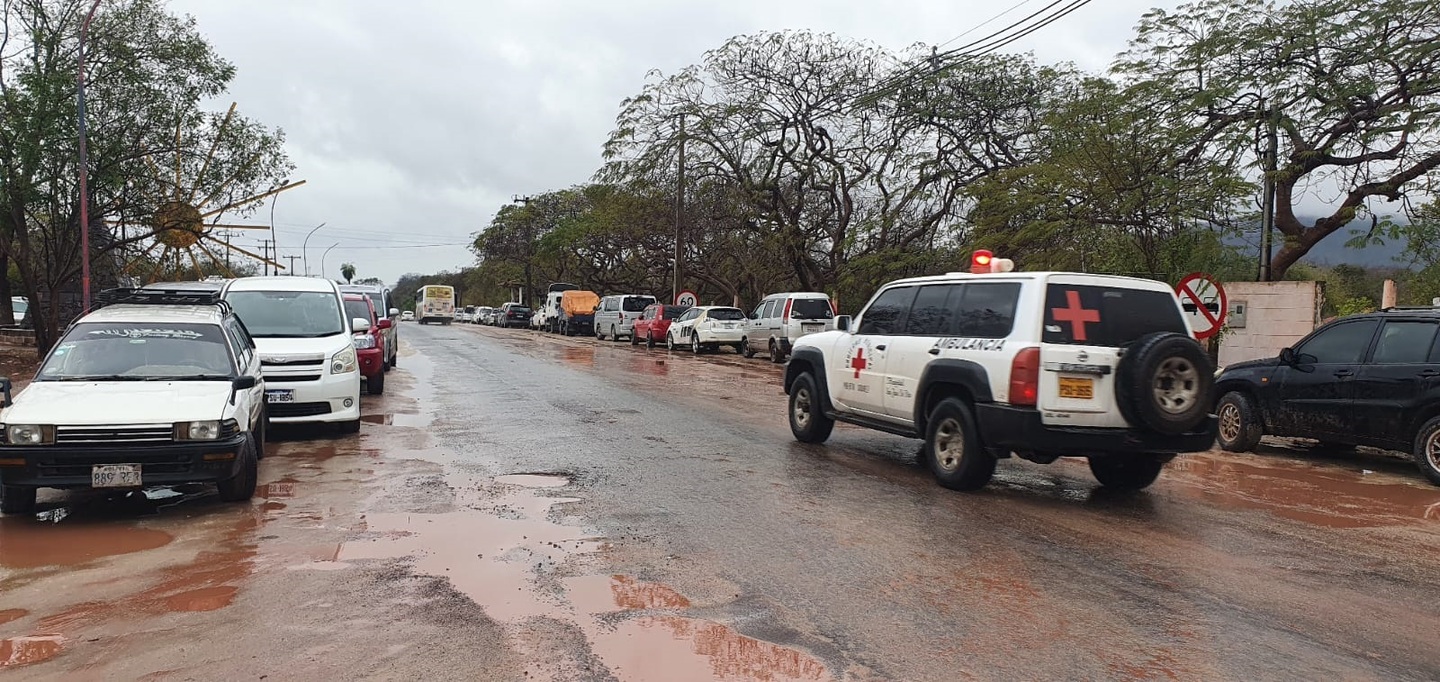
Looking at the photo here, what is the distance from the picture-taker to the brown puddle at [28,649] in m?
4.31

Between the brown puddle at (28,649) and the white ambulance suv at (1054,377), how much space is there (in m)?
6.12

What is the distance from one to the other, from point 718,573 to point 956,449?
128 inches

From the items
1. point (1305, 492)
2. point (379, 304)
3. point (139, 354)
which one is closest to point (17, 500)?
point (139, 354)

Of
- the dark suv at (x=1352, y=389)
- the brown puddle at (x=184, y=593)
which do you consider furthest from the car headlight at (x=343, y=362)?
the dark suv at (x=1352, y=389)

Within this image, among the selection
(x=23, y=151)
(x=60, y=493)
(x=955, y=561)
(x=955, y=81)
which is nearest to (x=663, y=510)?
(x=955, y=561)

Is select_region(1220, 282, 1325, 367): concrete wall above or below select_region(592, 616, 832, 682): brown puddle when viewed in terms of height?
above

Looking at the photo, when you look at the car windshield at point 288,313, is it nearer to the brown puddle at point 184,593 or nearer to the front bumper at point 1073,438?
the brown puddle at point 184,593

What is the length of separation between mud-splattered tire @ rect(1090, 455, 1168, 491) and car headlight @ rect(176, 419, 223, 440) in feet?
23.2

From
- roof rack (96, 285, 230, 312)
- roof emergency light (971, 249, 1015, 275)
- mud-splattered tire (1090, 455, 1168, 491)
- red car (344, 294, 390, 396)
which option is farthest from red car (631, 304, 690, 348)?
mud-splattered tire (1090, 455, 1168, 491)

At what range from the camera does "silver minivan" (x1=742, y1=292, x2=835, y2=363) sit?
83.0 feet

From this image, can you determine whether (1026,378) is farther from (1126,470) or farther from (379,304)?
(379,304)

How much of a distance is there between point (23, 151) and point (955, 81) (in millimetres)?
23339

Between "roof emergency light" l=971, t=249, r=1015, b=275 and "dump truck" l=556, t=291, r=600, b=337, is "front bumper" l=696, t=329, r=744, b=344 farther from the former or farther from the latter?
"roof emergency light" l=971, t=249, r=1015, b=275

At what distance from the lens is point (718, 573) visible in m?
5.67
